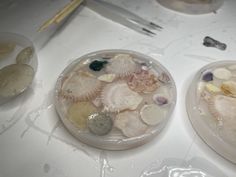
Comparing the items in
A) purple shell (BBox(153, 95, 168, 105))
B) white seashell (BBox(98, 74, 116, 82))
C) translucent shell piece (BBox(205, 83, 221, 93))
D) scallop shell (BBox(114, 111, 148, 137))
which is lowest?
scallop shell (BBox(114, 111, 148, 137))

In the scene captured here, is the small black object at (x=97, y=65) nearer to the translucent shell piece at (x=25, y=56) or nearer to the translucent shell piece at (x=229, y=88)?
the translucent shell piece at (x=25, y=56)

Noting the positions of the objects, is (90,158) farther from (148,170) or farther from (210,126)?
(210,126)

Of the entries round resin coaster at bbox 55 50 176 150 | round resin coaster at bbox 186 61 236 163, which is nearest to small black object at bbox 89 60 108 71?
round resin coaster at bbox 55 50 176 150

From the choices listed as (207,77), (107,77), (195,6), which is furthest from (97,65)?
(195,6)

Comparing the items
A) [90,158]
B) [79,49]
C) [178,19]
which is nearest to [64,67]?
[79,49]

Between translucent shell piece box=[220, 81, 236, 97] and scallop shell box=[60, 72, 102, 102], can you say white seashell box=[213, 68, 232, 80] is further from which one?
scallop shell box=[60, 72, 102, 102]

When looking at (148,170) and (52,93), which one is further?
(52,93)

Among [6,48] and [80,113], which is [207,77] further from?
[6,48]
